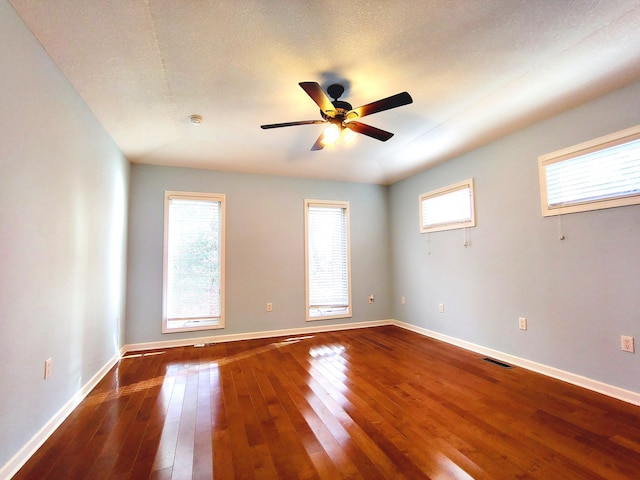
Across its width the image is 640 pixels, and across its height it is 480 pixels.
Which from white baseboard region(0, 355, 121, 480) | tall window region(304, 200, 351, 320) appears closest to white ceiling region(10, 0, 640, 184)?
tall window region(304, 200, 351, 320)

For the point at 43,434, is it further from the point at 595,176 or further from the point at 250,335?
the point at 595,176

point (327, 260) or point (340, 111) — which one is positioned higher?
point (340, 111)

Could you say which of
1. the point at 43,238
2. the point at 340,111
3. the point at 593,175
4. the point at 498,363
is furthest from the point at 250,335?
the point at 593,175

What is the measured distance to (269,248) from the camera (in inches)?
181

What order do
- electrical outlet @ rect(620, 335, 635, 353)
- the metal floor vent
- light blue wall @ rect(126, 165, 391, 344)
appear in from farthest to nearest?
light blue wall @ rect(126, 165, 391, 344) < the metal floor vent < electrical outlet @ rect(620, 335, 635, 353)

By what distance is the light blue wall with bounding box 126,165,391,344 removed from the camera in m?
3.99

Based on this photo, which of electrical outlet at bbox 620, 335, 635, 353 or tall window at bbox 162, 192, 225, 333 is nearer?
electrical outlet at bbox 620, 335, 635, 353

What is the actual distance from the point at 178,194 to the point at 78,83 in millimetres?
1998

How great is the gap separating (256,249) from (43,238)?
274cm

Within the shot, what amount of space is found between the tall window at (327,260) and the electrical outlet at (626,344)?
10.7 feet

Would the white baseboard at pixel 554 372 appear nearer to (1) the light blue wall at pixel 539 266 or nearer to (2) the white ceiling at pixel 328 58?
(1) the light blue wall at pixel 539 266

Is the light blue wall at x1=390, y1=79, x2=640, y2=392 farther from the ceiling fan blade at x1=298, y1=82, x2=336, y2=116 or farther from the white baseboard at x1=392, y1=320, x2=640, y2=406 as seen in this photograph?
the ceiling fan blade at x1=298, y1=82, x2=336, y2=116

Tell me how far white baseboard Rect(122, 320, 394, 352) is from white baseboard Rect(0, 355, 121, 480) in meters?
1.07

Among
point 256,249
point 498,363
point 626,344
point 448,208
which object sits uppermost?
point 448,208
